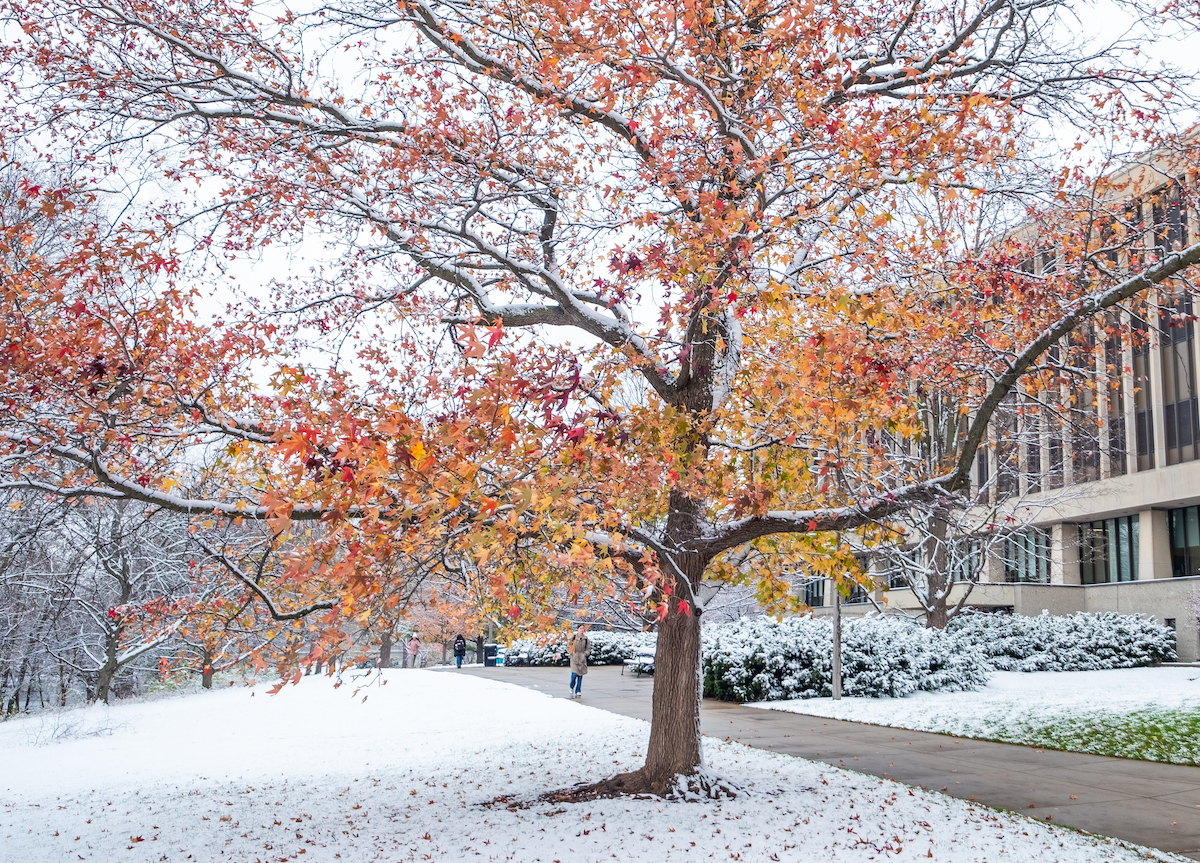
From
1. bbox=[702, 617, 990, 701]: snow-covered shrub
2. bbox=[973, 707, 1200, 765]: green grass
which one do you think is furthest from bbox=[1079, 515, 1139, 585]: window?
bbox=[973, 707, 1200, 765]: green grass

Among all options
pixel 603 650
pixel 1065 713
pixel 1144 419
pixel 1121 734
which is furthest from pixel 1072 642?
pixel 603 650

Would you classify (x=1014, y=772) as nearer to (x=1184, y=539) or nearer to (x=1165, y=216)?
(x=1165, y=216)

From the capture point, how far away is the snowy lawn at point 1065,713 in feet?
35.7

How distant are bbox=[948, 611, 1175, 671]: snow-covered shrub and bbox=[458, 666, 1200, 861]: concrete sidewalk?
10.8 meters

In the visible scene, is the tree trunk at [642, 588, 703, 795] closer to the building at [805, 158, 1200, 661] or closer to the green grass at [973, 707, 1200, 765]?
the green grass at [973, 707, 1200, 765]

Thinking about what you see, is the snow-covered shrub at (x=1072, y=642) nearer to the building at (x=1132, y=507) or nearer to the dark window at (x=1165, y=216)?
the building at (x=1132, y=507)

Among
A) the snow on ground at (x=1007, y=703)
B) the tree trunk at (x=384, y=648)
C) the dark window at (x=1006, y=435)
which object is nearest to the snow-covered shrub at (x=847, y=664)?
the snow on ground at (x=1007, y=703)

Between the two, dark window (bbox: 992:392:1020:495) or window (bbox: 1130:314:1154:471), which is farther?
window (bbox: 1130:314:1154:471)

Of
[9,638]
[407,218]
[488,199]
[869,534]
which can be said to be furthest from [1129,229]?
[9,638]

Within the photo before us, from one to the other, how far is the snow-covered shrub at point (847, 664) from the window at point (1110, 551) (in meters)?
18.4

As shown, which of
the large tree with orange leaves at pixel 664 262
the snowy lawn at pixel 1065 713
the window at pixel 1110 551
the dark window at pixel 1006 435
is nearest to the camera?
the large tree with orange leaves at pixel 664 262

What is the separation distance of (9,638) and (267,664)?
22350mm

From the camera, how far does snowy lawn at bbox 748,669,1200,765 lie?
10.9m

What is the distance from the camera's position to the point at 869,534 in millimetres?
9039
